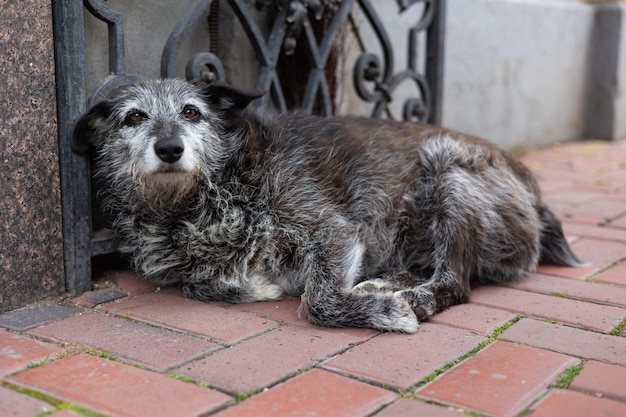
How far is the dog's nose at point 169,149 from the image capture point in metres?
3.06

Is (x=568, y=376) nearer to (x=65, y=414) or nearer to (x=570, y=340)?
(x=570, y=340)

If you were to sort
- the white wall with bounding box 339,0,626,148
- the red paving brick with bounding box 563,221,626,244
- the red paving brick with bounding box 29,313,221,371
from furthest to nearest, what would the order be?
the white wall with bounding box 339,0,626,148 < the red paving brick with bounding box 563,221,626,244 < the red paving brick with bounding box 29,313,221,371

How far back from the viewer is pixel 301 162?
356 cm

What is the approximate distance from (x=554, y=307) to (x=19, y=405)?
7.74 feet

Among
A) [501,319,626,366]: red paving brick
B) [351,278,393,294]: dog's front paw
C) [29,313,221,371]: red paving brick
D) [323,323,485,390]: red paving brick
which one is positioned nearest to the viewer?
[323,323,485,390]: red paving brick

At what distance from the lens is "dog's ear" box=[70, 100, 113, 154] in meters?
3.23

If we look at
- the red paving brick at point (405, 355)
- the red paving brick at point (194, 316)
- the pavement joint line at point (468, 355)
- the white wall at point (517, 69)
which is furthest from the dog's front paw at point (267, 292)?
the white wall at point (517, 69)

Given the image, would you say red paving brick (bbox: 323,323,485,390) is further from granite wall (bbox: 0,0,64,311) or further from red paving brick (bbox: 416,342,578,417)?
granite wall (bbox: 0,0,64,311)

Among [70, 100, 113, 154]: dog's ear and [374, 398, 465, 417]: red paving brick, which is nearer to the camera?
[374, 398, 465, 417]: red paving brick

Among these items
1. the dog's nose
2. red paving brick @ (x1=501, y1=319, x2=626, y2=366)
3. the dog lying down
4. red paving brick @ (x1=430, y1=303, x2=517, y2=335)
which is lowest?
red paving brick @ (x1=430, y1=303, x2=517, y2=335)

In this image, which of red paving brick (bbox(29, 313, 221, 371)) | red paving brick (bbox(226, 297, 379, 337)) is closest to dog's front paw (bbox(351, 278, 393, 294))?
red paving brick (bbox(226, 297, 379, 337))

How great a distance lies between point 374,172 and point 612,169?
4.63m

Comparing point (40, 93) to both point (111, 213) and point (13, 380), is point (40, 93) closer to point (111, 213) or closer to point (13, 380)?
point (111, 213)

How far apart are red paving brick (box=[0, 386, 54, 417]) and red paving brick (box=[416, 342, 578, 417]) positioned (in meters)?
1.22
